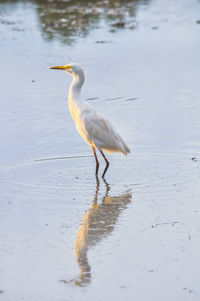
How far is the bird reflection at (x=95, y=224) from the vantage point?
19.1 feet

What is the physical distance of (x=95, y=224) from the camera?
22.4 feet

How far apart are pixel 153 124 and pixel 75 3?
15.4 meters

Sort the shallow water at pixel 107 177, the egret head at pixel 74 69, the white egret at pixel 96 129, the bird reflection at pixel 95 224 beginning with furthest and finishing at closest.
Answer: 1. the egret head at pixel 74 69
2. the white egret at pixel 96 129
3. the bird reflection at pixel 95 224
4. the shallow water at pixel 107 177

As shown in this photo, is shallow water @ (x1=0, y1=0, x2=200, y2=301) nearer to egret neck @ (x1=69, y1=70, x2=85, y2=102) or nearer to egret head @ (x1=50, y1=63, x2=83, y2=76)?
egret neck @ (x1=69, y1=70, x2=85, y2=102)

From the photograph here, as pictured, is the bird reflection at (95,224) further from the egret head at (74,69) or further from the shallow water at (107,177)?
the egret head at (74,69)

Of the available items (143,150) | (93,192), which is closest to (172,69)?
(143,150)

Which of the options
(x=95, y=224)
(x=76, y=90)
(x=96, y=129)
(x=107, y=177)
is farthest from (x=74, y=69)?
(x=95, y=224)

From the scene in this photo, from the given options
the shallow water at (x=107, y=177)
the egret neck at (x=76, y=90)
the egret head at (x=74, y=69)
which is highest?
the egret head at (x=74, y=69)

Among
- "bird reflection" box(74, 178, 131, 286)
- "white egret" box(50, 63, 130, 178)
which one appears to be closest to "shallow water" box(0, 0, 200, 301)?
"bird reflection" box(74, 178, 131, 286)

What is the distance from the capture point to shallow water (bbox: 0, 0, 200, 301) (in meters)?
5.64

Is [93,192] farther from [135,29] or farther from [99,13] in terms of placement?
[99,13]

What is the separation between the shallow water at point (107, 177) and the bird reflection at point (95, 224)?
1cm

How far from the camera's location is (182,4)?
2425cm

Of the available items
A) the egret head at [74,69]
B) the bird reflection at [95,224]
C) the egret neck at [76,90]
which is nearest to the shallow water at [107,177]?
the bird reflection at [95,224]
